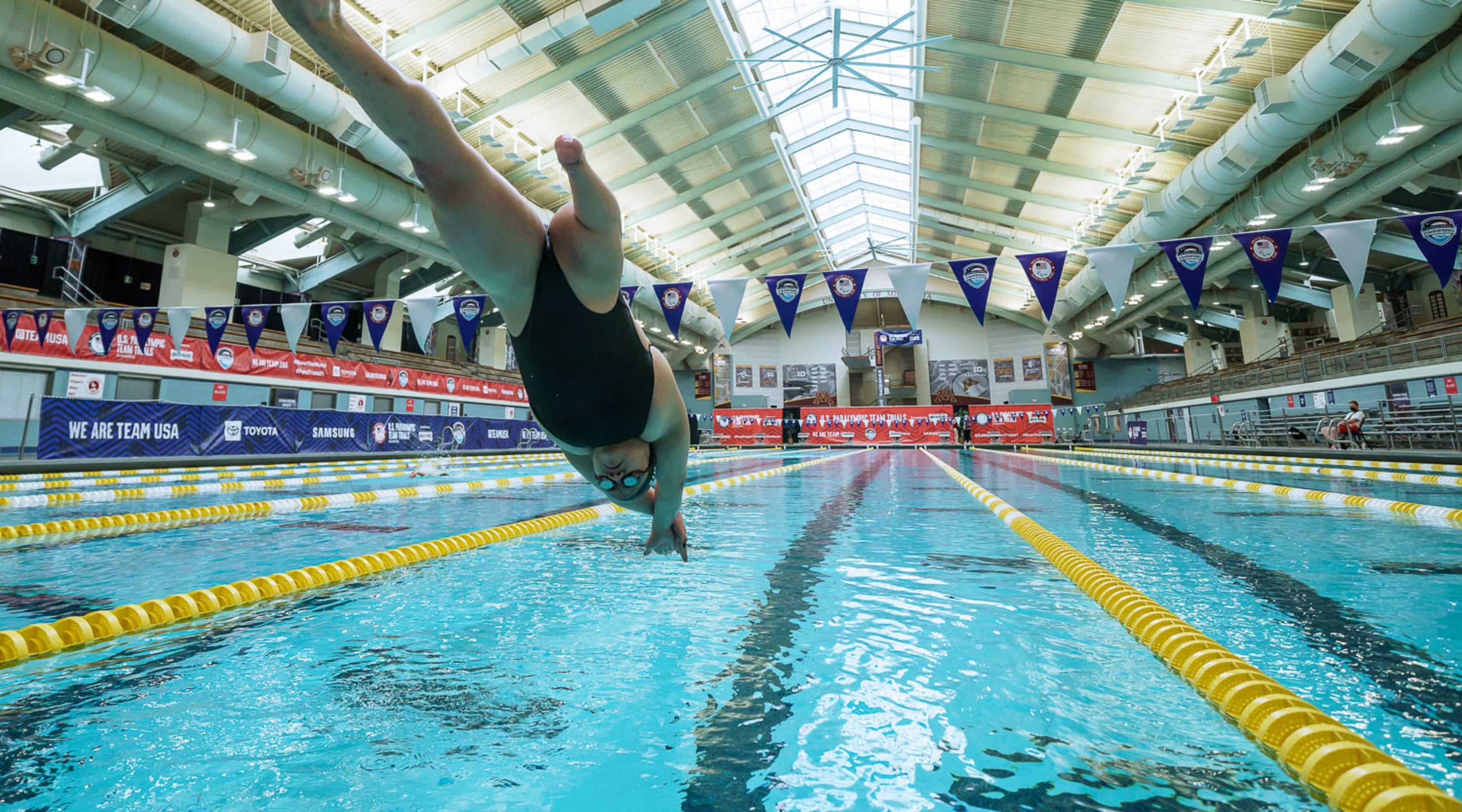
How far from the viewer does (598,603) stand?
2711 millimetres

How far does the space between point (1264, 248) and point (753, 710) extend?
899 centimetres

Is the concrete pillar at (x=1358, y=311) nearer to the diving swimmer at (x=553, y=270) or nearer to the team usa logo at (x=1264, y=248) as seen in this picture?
the team usa logo at (x=1264, y=248)

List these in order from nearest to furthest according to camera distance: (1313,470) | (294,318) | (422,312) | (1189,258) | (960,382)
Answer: (1189,258) → (422,312) → (294,318) → (1313,470) → (960,382)

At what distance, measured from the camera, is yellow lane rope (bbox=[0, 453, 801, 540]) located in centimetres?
455

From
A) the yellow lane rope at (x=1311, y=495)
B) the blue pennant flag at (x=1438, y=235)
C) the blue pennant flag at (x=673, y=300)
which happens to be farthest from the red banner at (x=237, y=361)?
the blue pennant flag at (x=1438, y=235)

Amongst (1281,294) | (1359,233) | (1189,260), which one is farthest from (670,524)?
(1281,294)

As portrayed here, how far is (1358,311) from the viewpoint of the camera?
17.6 metres

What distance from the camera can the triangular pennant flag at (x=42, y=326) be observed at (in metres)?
11.7

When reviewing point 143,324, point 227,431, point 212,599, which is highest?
point 143,324

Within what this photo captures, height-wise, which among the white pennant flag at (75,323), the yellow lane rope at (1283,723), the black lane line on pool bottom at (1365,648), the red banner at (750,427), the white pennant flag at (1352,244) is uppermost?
the white pennant flag at (75,323)

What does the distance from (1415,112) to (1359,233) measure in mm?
4654

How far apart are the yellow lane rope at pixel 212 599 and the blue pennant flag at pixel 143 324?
10752 millimetres

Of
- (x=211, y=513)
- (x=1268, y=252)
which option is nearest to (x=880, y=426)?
(x=1268, y=252)

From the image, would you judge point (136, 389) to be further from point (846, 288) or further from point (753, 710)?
point (753, 710)
